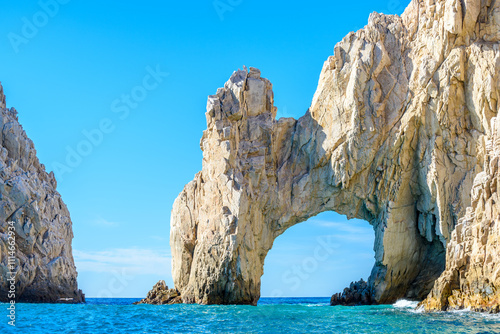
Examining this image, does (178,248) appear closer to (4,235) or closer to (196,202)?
(196,202)

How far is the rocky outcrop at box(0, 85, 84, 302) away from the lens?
156 feet

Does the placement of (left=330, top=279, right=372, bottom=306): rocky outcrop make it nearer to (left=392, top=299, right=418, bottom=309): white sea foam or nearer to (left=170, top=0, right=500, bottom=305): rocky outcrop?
(left=170, top=0, right=500, bottom=305): rocky outcrop

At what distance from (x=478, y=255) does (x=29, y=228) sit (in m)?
39.2

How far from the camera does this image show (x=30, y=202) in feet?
163

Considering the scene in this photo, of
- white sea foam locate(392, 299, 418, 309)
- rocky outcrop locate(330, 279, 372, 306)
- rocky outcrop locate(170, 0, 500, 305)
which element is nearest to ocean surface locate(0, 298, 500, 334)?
white sea foam locate(392, 299, 418, 309)

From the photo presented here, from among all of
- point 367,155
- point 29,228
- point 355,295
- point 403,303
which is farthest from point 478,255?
point 29,228

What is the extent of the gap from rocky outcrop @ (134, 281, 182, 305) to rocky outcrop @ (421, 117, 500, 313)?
20.7 m

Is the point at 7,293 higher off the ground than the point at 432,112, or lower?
lower

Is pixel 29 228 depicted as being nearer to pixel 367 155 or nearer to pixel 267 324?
pixel 367 155

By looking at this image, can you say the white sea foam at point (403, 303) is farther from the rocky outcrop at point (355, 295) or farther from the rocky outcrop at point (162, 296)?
the rocky outcrop at point (162, 296)

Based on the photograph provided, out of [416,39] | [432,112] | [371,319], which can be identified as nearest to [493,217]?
[371,319]

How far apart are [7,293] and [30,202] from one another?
869cm

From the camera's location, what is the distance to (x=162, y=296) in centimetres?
4366

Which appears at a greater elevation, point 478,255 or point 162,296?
point 478,255
